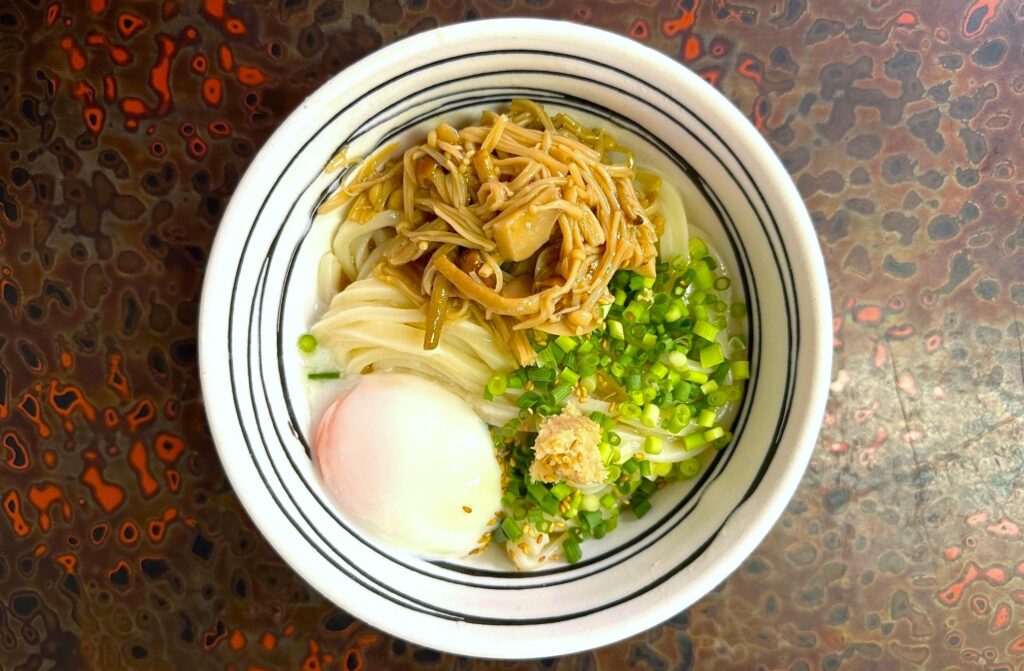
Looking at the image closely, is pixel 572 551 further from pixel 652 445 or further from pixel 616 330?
pixel 616 330

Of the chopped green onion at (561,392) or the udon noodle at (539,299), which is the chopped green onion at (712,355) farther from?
the chopped green onion at (561,392)

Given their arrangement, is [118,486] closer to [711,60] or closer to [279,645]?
[279,645]

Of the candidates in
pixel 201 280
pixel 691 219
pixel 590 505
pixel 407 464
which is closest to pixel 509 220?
pixel 691 219

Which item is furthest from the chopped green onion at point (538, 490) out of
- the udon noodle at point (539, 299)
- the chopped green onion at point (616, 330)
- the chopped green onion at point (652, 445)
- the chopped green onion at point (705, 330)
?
the chopped green onion at point (705, 330)

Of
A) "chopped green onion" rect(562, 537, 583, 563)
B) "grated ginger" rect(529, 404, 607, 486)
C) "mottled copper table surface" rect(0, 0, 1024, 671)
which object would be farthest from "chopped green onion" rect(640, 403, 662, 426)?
"mottled copper table surface" rect(0, 0, 1024, 671)

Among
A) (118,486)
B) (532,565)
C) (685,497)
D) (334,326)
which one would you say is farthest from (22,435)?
(685,497)

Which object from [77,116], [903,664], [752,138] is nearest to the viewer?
[752,138]

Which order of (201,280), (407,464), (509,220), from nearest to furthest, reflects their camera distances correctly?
1. (509,220)
2. (407,464)
3. (201,280)
